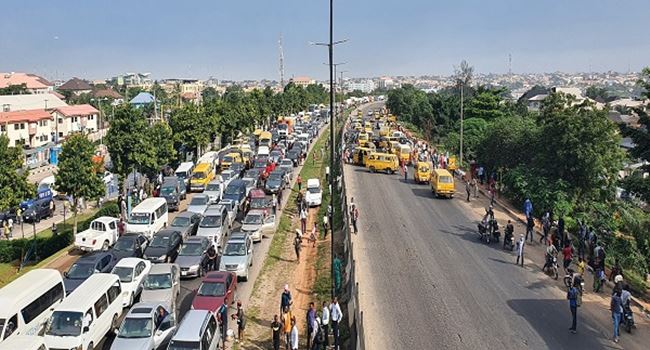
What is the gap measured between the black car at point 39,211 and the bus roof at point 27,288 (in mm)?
19026

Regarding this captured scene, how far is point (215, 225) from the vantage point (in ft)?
89.4

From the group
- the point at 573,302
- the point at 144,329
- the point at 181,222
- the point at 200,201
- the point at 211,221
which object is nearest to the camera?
the point at 144,329

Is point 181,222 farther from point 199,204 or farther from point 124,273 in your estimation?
point 124,273

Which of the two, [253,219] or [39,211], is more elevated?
[253,219]

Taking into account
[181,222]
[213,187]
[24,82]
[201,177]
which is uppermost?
[24,82]

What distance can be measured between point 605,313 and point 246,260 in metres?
13.1

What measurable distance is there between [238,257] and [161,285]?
4.23 meters

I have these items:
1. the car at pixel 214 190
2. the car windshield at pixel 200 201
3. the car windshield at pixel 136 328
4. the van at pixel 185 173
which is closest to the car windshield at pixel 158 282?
the car windshield at pixel 136 328

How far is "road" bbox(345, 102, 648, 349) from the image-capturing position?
16.7m

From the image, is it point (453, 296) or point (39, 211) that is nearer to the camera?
point (453, 296)

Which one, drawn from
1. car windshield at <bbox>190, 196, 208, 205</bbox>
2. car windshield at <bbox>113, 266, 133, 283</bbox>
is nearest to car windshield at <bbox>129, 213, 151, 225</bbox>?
car windshield at <bbox>190, 196, 208, 205</bbox>

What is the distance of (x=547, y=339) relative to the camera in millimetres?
16703

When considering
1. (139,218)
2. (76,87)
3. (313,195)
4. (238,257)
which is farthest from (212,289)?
(76,87)

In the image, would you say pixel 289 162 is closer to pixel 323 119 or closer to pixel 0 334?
pixel 0 334
